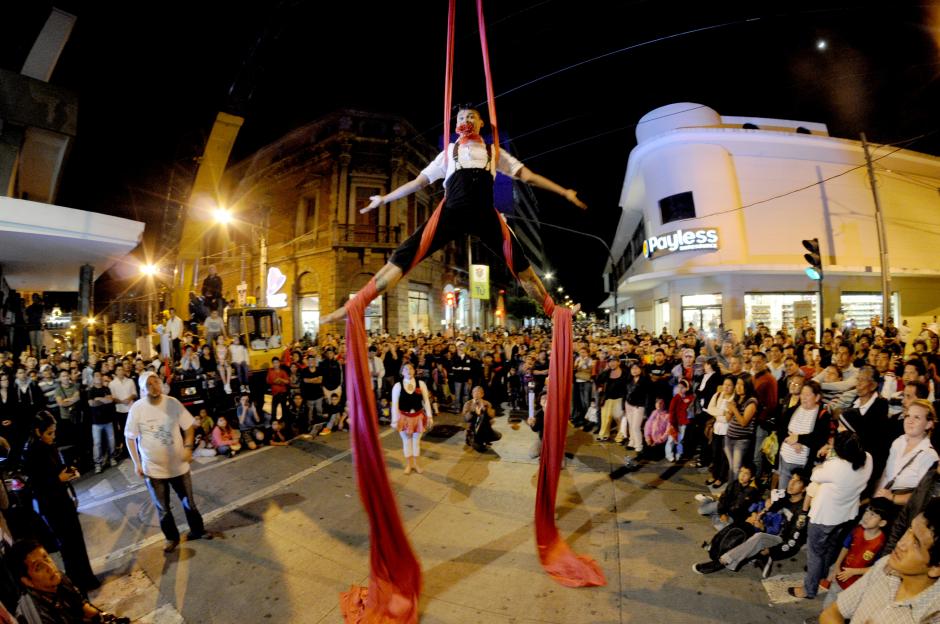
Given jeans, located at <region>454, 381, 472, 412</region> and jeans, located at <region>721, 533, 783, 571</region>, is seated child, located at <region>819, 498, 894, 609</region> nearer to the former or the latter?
jeans, located at <region>721, 533, 783, 571</region>

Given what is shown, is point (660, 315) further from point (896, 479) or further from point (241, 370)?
point (241, 370)

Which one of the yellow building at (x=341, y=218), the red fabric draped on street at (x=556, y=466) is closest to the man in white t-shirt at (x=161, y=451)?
the red fabric draped on street at (x=556, y=466)

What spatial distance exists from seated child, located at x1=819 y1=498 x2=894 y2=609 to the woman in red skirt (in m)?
5.08

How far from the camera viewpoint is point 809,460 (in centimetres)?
424

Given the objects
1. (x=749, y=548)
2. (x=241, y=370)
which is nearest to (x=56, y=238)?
(x=241, y=370)

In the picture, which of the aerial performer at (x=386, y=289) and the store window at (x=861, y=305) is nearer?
the aerial performer at (x=386, y=289)

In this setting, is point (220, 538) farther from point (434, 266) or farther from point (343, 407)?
point (434, 266)

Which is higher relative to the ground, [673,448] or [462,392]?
[462,392]

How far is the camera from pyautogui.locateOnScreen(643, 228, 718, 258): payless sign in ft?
54.2

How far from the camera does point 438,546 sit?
444 centimetres

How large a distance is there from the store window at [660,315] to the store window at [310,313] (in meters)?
18.5

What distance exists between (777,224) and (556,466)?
60.3 feet

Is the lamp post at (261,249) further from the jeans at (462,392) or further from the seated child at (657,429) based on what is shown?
the seated child at (657,429)

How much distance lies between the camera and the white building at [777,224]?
16.5 metres
